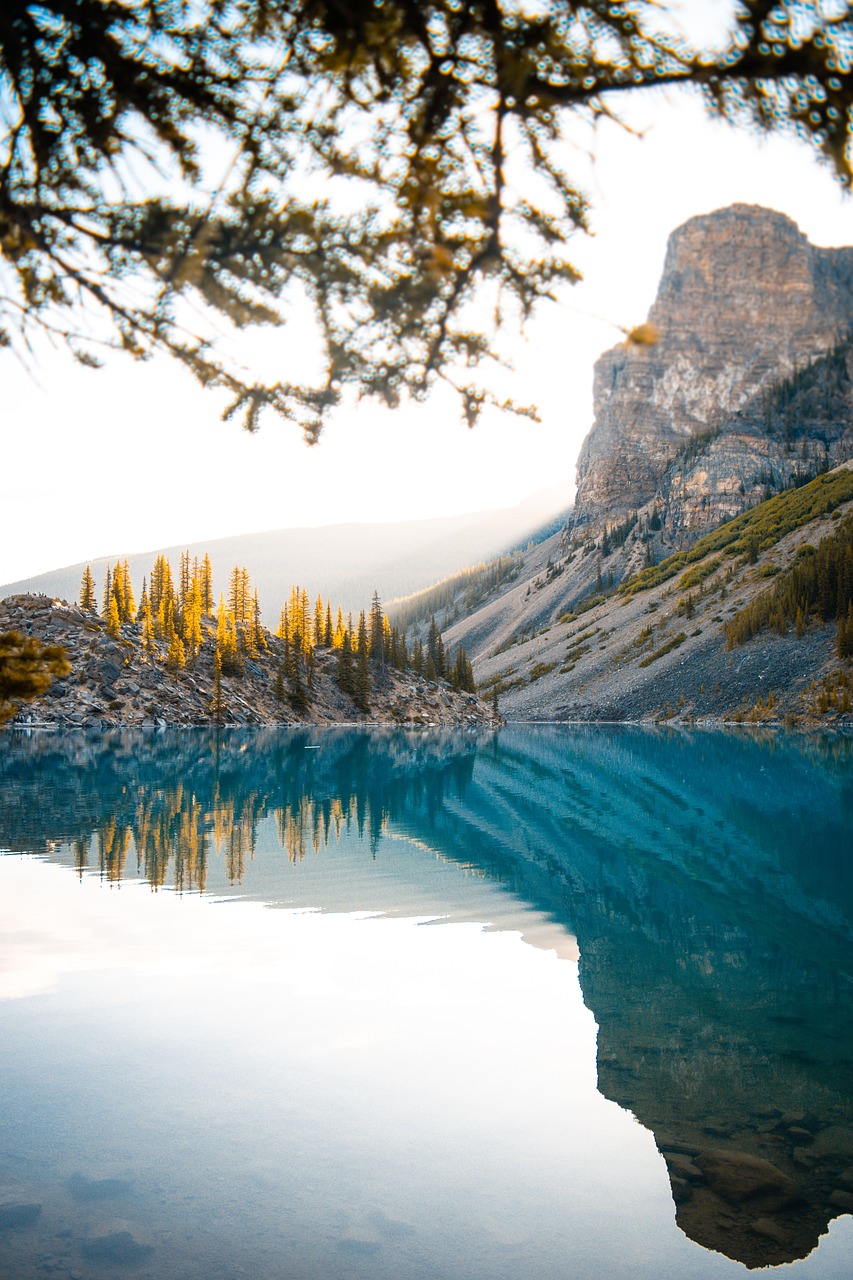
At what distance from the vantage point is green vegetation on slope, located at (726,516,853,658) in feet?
375

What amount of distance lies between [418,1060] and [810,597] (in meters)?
119

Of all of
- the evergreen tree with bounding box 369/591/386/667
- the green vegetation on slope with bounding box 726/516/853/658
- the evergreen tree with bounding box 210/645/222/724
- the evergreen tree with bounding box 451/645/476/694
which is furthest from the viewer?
the evergreen tree with bounding box 451/645/476/694

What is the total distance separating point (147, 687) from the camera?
4141 inches

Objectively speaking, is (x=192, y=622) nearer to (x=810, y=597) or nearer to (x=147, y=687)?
(x=147, y=687)

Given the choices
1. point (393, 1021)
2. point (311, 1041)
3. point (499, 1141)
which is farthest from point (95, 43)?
point (393, 1021)

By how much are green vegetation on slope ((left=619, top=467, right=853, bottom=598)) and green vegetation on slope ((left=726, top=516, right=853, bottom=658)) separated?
17.5 meters

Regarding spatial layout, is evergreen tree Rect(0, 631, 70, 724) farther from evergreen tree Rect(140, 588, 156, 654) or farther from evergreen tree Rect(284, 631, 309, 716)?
evergreen tree Rect(284, 631, 309, 716)

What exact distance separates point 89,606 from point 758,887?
107225 mm

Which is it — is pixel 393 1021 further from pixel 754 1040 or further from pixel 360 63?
pixel 360 63

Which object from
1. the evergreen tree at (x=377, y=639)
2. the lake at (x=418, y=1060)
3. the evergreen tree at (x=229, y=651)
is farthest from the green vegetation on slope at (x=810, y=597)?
the lake at (x=418, y=1060)

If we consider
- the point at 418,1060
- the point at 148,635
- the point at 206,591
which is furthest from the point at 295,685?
the point at 418,1060

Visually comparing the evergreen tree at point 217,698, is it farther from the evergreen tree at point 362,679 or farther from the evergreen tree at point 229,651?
the evergreen tree at point 362,679

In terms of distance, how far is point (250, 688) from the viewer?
119 meters

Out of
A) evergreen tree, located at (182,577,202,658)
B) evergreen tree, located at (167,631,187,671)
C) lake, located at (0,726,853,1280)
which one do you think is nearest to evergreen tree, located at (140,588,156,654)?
evergreen tree, located at (167,631,187,671)
